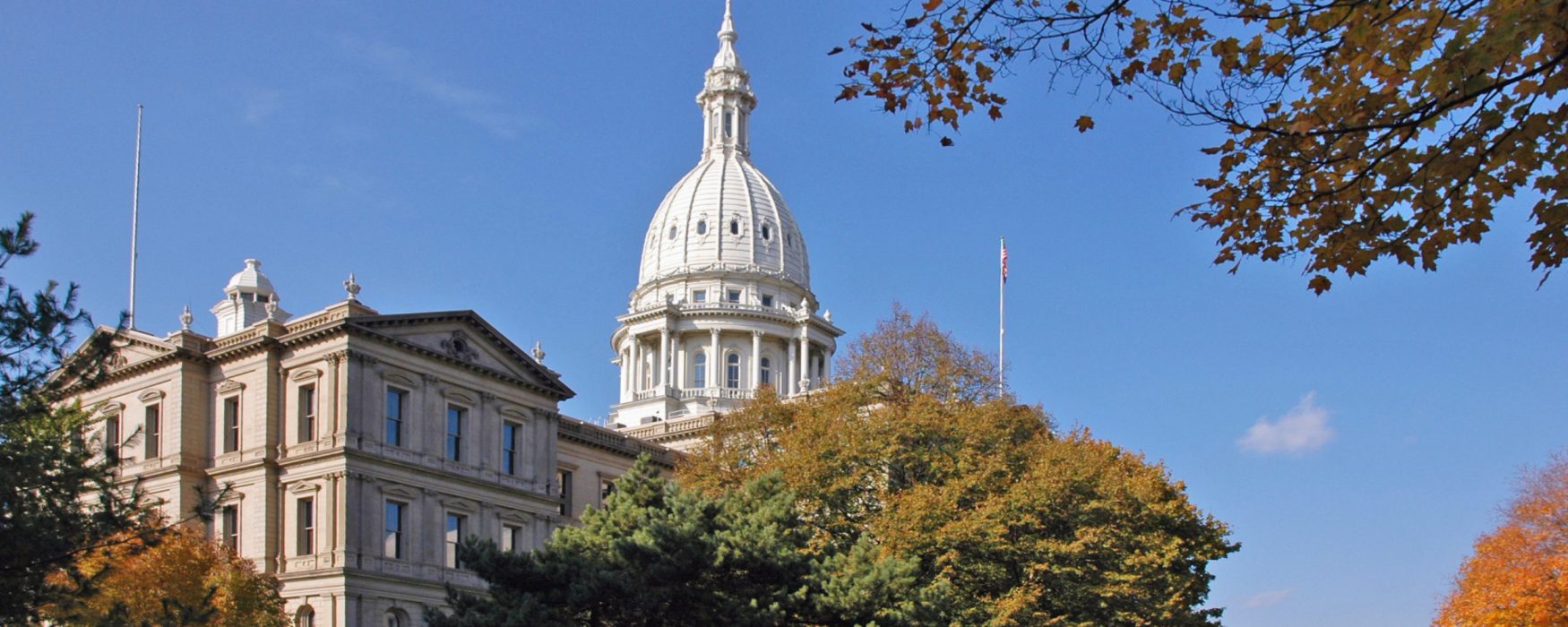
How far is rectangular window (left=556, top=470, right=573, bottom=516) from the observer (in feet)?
247

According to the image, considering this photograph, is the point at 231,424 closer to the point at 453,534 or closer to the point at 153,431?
the point at 153,431

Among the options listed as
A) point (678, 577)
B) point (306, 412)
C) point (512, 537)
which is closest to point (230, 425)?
point (306, 412)

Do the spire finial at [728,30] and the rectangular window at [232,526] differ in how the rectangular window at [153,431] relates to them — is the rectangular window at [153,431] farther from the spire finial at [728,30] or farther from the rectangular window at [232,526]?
the spire finial at [728,30]

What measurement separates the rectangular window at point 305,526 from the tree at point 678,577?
23668 millimetres

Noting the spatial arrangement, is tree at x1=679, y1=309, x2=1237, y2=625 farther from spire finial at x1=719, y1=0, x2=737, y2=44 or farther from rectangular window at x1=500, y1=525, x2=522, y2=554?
spire finial at x1=719, y1=0, x2=737, y2=44

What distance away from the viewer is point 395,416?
6250 cm

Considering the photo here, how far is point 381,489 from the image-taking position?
61062 millimetres

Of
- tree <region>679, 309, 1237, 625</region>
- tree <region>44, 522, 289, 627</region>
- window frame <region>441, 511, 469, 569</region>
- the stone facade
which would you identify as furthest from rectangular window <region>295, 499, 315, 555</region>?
tree <region>679, 309, 1237, 625</region>

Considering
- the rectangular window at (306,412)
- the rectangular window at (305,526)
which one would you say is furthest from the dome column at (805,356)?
the rectangular window at (305,526)

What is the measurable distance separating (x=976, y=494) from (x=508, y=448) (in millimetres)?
24424

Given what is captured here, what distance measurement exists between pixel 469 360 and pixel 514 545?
7627 millimetres

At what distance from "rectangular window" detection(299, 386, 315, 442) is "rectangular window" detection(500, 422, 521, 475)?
330 inches

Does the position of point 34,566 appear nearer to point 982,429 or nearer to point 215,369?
point 982,429

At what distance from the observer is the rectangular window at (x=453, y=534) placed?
6375 cm
